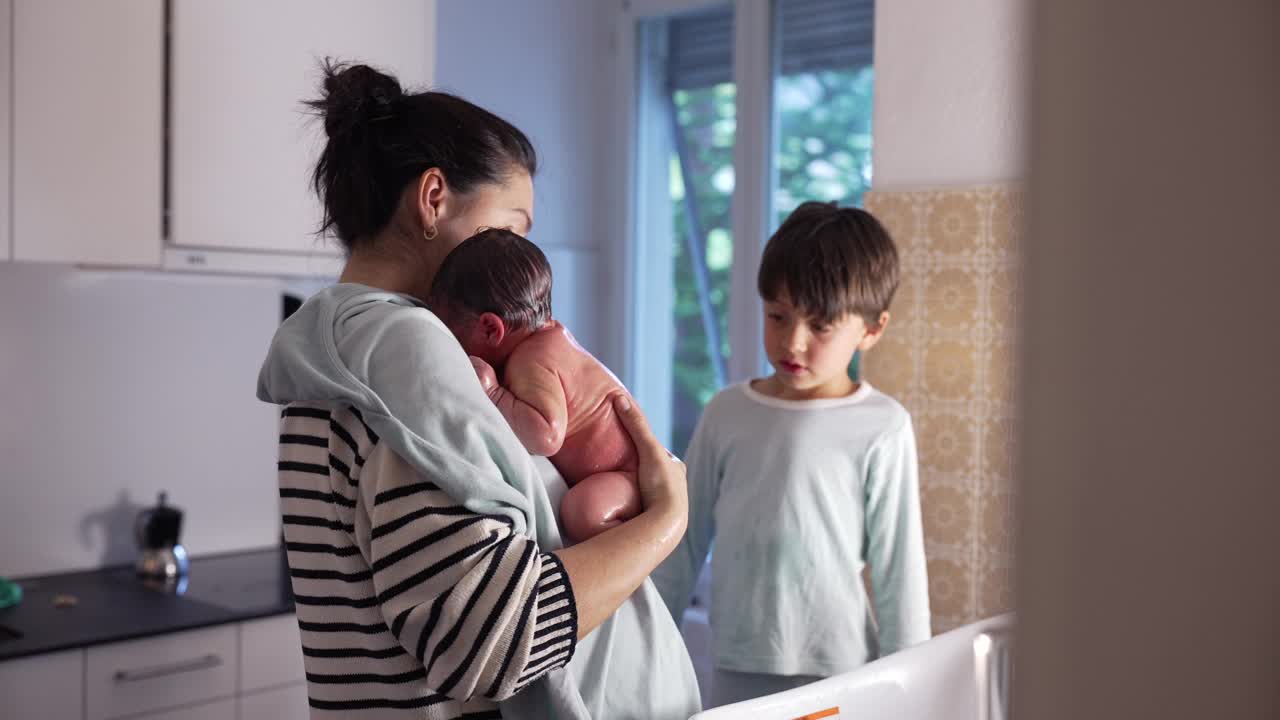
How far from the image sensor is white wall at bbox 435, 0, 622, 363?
3.36 metres

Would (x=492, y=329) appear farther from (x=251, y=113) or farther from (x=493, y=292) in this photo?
(x=251, y=113)

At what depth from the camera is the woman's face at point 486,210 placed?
38.8 inches

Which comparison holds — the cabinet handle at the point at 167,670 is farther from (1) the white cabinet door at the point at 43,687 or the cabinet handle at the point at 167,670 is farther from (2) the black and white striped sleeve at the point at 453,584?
(2) the black and white striped sleeve at the point at 453,584

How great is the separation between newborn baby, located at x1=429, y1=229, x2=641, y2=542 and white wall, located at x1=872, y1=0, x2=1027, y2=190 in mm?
1091

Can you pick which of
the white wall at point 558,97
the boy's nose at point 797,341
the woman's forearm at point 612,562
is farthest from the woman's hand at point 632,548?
the white wall at point 558,97

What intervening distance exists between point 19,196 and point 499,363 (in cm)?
154

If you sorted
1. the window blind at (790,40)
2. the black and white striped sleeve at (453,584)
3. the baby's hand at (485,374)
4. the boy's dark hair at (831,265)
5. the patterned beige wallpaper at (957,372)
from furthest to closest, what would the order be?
1. the window blind at (790,40)
2. the patterned beige wallpaper at (957,372)
3. the boy's dark hair at (831,265)
4. the baby's hand at (485,374)
5. the black and white striped sleeve at (453,584)

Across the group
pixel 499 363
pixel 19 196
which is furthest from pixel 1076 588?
pixel 19 196

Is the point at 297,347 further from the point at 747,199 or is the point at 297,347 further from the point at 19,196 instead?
the point at 747,199

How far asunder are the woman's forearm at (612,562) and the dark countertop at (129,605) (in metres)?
1.52

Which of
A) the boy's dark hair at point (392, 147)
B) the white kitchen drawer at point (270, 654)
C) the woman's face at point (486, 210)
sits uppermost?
the boy's dark hair at point (392, 147)

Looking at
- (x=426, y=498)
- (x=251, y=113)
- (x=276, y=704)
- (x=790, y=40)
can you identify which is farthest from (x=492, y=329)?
(x=790, y=40)

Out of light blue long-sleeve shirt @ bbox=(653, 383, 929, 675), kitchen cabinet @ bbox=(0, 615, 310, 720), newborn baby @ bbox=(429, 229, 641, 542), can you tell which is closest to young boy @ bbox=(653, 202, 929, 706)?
light blue long-sleeve shirt @ bbox=(653, 383, 929, 675)

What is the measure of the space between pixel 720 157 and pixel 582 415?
2.40m
